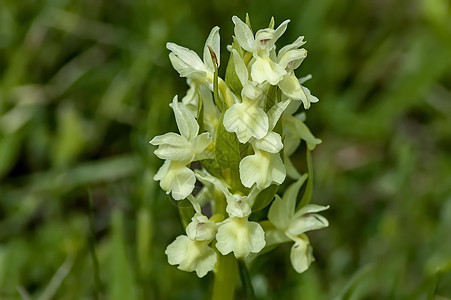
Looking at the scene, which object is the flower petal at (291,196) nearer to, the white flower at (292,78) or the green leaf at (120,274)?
the white flower at (292,78)

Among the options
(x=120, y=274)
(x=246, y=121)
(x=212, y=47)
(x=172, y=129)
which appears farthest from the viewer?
(x=172, y=129)

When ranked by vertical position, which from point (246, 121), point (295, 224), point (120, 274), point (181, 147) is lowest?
point (120, 274)

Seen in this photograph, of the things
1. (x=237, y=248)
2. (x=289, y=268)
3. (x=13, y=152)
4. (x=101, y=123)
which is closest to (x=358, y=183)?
(x=289, y=268)

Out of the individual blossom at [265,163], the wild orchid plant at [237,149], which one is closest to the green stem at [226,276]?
A: the wild orchid plant at [237,149]

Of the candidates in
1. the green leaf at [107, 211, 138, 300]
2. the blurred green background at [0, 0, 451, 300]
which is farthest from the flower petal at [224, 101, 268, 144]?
the blurred green background at [0, 0, 451, 300]

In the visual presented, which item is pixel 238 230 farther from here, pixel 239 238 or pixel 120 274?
pixel 120 274

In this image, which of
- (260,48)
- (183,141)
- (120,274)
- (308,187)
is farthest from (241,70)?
(120,274)

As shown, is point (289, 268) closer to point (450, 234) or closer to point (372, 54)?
point (450, 234)
